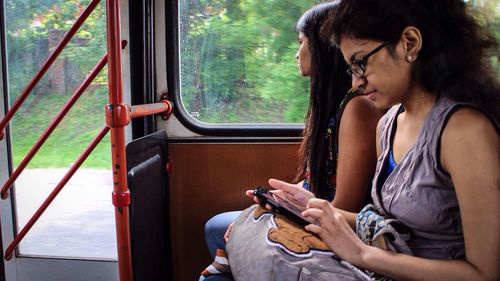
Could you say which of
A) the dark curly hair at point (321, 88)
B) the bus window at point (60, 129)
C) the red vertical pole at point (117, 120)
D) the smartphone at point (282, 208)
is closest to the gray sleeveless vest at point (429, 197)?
the smartphone at point (282, 208)

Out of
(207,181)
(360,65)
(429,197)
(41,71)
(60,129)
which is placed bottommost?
(207,181)

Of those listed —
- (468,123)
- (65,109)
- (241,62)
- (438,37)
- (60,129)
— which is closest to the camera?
(468,123)

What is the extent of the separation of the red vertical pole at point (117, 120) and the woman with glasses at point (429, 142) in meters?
0.70

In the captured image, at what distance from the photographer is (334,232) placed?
1.23m

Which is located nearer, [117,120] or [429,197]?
[429,197]

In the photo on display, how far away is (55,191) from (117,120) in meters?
1.01

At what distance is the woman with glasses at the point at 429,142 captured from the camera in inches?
41.0

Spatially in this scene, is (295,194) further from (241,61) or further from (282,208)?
(241,61)

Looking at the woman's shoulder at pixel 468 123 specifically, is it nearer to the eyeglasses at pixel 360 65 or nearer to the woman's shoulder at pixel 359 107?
the eyeglasses at pixel 360 65

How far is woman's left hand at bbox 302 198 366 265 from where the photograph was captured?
121cm

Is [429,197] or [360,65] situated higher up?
[360,65]

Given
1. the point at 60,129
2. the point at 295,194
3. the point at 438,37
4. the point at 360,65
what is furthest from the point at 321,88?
the point at 60,129

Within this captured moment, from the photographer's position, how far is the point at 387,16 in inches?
46.3

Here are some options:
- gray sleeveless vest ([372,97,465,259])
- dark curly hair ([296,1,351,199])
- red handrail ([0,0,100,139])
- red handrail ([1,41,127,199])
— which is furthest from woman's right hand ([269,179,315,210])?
red handrail ([0,0,100,139])
